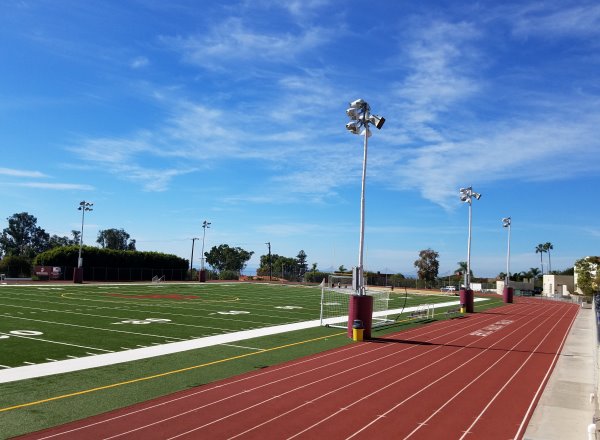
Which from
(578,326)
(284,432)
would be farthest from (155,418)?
(578,326)

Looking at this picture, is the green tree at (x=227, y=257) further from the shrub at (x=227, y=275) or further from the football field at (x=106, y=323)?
the football field at (x=106, y=323)

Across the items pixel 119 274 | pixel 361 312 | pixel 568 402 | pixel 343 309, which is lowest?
pixel 568 402

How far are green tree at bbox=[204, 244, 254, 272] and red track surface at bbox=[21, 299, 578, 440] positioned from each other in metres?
122

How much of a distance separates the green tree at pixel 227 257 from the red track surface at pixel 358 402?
4823 inches

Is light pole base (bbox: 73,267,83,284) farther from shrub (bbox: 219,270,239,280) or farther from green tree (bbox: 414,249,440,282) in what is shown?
green tree (bbox: 414,249,440,282)

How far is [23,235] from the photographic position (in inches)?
5910

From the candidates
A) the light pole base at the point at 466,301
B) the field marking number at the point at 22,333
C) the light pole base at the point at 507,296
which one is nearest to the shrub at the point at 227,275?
the light pole base at the point at 507,296

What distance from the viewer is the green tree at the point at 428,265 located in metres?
107

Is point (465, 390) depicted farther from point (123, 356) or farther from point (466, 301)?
point (466, 301)

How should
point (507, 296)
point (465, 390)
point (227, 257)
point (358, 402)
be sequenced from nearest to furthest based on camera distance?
point (358, 402)
point (465, 390)
point (507, 296)
point (227, 257)

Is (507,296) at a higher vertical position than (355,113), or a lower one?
lower

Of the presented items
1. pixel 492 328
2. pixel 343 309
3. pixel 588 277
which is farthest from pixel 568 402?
pixel 588 277

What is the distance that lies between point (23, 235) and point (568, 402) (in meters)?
162

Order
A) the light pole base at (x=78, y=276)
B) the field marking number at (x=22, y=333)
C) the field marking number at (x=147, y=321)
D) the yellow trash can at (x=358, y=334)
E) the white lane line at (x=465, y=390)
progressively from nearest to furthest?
the white lane line at (x=465, y=390), the field marking number at (x=22, y=333), the yellow trash can at (x=358, y=334), the field marking number at (x=147, y=321), the light pole base at (x=78, y=276)
